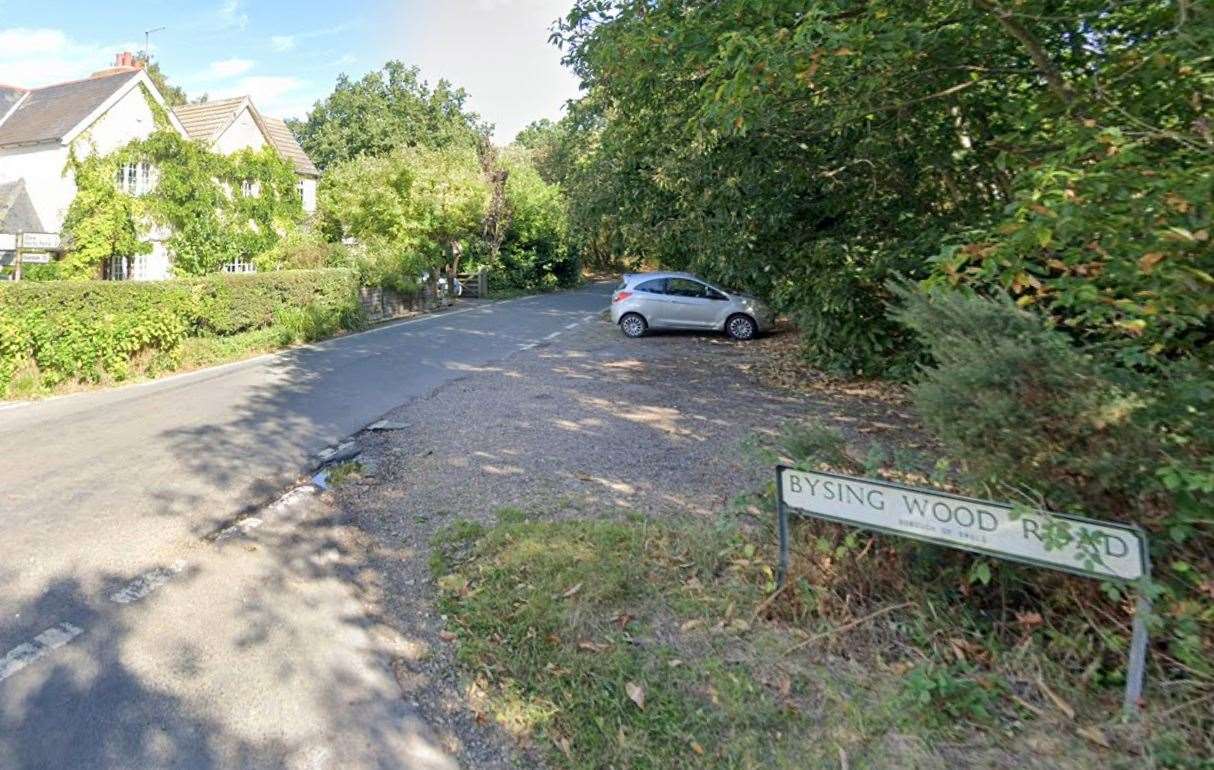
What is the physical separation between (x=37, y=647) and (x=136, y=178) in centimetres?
2204

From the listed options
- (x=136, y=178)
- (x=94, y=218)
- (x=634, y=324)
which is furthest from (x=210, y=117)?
(x=634, y=324)

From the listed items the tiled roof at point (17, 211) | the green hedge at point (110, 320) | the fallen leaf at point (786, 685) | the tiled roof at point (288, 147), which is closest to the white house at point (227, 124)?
the tiled roof at point (288, 147)

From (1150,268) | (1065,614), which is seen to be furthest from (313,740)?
(1150,268)

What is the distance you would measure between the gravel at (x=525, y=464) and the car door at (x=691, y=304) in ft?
15.8

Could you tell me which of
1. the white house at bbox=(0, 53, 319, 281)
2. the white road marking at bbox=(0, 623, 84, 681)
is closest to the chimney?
the white house at bbox=(0, 53, 319, 281)

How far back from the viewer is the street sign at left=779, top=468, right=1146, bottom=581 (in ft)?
8.86

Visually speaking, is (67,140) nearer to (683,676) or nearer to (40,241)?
(40,241)

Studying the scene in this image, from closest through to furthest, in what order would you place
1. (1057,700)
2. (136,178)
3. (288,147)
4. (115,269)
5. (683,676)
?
(1057,700) → (683,676) → (115,269) → (136,178) → (288,147)

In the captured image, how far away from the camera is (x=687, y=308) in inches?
645

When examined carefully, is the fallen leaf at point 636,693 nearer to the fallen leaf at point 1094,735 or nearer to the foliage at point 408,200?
the fallen leaf at point 1094,735

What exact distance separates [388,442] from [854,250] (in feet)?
22.2

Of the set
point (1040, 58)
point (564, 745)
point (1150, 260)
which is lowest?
point (564, 745)

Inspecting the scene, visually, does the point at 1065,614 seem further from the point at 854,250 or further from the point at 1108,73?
the point at 854,250

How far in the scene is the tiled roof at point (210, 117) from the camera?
23547 mm
